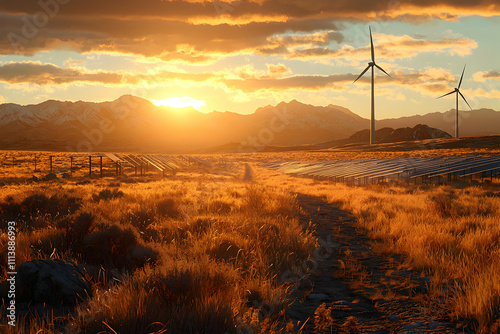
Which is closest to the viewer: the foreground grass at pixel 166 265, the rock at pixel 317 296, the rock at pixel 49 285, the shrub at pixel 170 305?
the shrub at pixel 170 305

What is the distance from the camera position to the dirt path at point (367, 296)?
5.09m

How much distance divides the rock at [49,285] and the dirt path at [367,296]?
9.95 feet

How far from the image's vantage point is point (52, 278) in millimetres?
5383

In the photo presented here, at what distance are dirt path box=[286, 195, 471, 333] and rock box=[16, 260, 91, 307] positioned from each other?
9.95 ft

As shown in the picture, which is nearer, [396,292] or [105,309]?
[105,309]

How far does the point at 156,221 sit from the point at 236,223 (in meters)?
2.63

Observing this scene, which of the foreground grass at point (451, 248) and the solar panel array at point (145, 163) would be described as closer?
the foreground grass at point (451, 248)

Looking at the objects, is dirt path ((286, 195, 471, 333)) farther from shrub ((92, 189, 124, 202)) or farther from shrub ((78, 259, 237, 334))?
shrub ((92, 189, 124, 202))

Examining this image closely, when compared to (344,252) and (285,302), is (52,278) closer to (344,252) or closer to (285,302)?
(285,302)

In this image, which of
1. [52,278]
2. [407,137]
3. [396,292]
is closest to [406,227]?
[396,292]

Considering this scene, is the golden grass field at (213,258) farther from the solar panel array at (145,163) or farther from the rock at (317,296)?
the solar panel array at (145,163)

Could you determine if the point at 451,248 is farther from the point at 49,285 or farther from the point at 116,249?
the point at 49,285

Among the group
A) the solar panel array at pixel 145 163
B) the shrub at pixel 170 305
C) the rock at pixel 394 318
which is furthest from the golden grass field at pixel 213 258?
the solar panel array at pixel 145 163

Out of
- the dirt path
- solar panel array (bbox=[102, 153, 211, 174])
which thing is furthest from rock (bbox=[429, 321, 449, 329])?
solar panel array (bbox=[102, 153, 211, 174])
